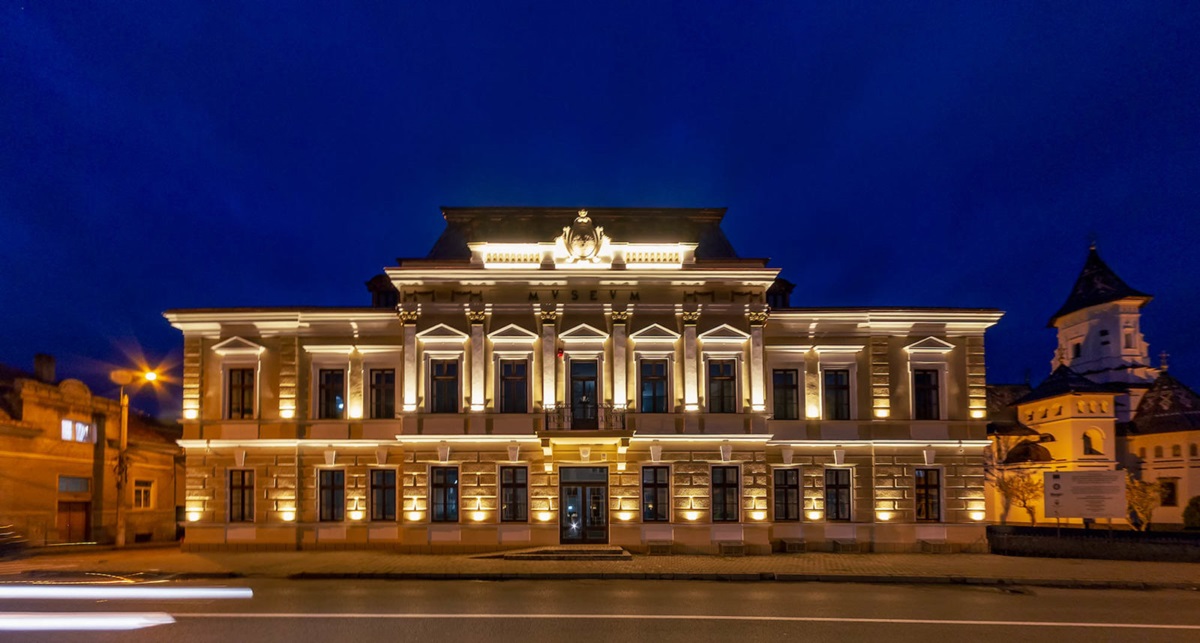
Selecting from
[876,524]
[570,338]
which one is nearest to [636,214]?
[570,338]

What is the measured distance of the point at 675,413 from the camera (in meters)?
25.8

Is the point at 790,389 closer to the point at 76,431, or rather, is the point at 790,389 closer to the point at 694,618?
the point at 694,618

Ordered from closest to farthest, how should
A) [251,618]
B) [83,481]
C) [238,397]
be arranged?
[251,618], [238,397], [83,481]

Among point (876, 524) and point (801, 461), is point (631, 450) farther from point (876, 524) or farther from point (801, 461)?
Answer: point (876, 524)

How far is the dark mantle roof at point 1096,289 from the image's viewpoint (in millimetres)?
54969

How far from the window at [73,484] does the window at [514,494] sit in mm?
18718

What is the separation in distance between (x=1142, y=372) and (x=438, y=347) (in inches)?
2012

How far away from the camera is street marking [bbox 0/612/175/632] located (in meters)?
12.4

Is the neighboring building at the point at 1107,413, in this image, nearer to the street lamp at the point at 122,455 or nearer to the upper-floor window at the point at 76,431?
the street lamp at the point at 122,455

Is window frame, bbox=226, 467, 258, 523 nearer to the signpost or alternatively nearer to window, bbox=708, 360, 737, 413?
window, bbox=708, 360, 737, 413

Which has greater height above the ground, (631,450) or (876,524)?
(631,450)

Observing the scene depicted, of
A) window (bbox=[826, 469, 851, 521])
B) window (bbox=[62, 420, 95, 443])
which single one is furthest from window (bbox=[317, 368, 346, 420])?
window (bbox=[826, 469, 851, 521])

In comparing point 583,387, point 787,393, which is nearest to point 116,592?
point 583,387

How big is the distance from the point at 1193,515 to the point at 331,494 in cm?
3822
